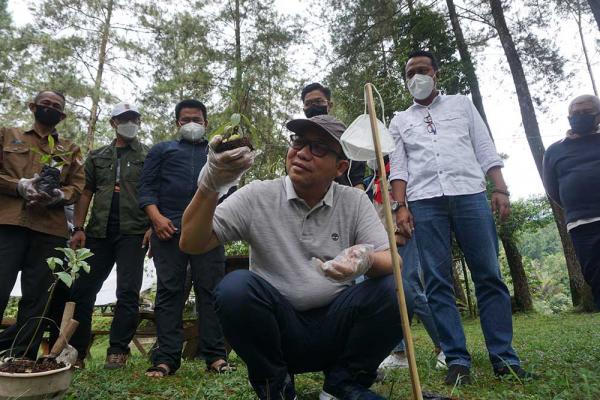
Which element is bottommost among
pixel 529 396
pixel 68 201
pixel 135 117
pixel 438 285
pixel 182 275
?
pixel 529 396

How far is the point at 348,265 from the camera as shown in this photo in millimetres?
1730

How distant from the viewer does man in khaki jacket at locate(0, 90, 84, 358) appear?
3.05 m

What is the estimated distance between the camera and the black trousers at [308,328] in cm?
191

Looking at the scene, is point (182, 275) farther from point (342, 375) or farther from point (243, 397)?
point (342, 375)

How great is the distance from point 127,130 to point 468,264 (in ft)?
9.93

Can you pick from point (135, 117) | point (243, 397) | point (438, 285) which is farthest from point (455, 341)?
point (135, 117)

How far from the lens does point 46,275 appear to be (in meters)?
3.19

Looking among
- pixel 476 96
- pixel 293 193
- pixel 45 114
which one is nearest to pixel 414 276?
pixel 293 193

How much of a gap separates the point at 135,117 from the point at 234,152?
285cm

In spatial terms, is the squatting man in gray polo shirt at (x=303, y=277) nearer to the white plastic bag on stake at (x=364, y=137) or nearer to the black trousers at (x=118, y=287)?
the white plastic bag on stake at (x=364, y=137)

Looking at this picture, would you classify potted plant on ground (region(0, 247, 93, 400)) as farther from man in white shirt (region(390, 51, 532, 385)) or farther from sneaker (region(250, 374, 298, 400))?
man in white shirt (region(390, 51, 532, 385))

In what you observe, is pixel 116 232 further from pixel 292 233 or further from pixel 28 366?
pixel 292 233

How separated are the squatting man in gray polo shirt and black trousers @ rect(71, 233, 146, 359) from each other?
1.84 m

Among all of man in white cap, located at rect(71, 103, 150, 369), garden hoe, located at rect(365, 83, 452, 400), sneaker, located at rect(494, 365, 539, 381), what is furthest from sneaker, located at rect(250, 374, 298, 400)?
man in white cap, located at rect(71, 103, 150, 369)
